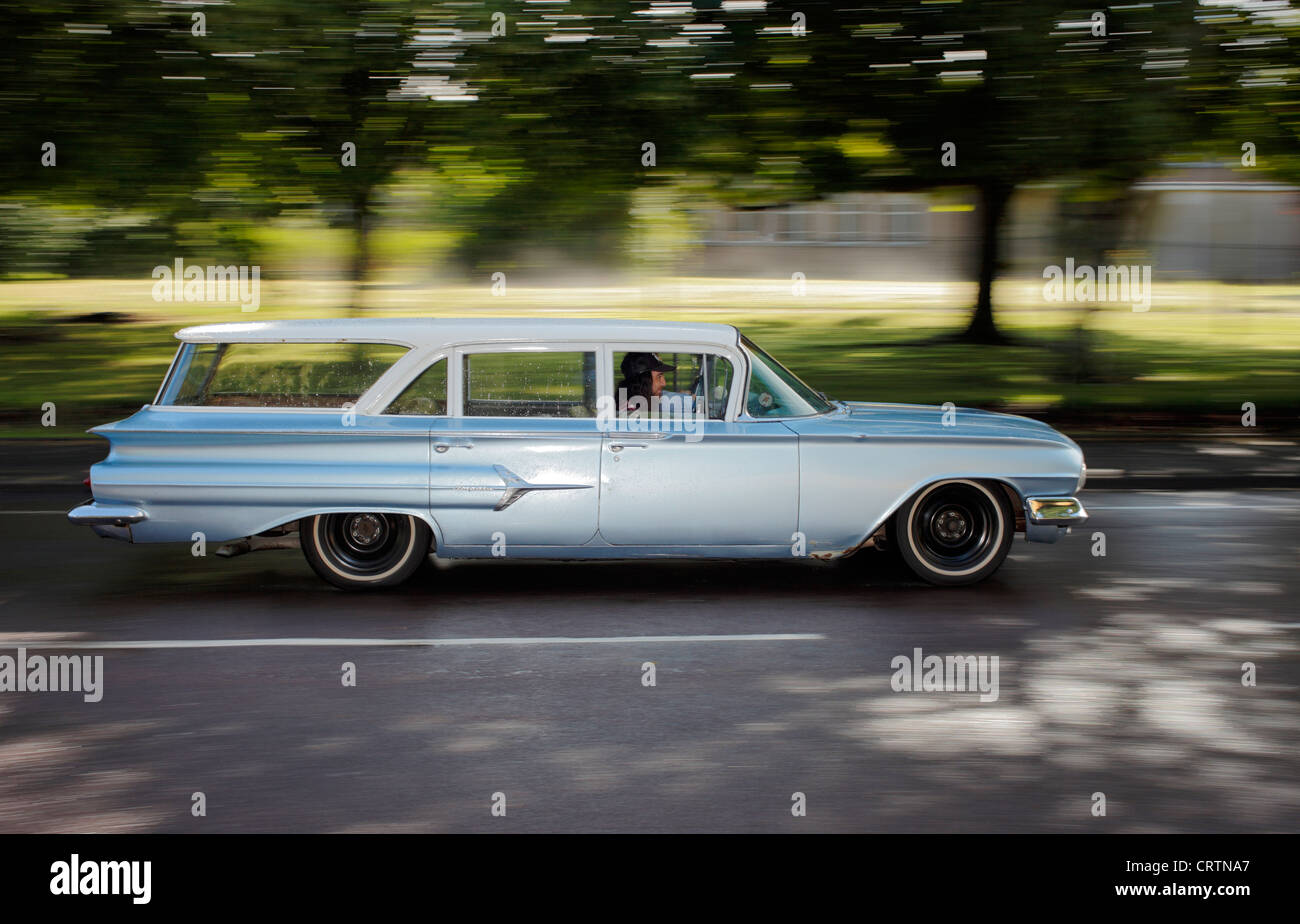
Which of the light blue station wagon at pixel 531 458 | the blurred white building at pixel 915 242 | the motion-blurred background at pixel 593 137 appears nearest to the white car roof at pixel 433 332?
the light blue station wagon at pixel 531 458

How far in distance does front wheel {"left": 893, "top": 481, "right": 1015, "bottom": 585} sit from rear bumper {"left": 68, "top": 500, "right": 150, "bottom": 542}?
4.41m

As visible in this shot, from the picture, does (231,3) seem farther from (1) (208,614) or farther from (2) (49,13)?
(1) (208,614)

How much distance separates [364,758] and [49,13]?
540 inches

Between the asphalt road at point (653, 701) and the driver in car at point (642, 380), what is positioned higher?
the driver in car at point (642, 380)

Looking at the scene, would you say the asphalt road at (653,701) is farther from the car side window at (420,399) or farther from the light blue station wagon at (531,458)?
the car side window at (420,399)

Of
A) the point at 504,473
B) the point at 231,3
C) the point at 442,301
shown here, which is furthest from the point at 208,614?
the point at 442,301

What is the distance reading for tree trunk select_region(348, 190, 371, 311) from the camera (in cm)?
1777

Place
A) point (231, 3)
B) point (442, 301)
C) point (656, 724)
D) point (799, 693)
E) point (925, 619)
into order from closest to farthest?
1. point (656, 724)
2. point (799, 693)
3. point (925, 619)
4. point (231, 3)
5. point (442, 301)

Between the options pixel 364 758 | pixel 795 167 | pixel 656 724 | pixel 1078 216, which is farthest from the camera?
pixel 795 167

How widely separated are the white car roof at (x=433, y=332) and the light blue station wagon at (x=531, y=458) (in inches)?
0.5

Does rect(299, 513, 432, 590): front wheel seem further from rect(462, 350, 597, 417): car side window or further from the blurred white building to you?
the blurred white building

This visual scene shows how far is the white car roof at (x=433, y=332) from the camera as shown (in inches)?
315

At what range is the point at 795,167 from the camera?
59.1ft

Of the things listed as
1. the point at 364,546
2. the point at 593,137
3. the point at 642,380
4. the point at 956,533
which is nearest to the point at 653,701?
the point at 642,380
